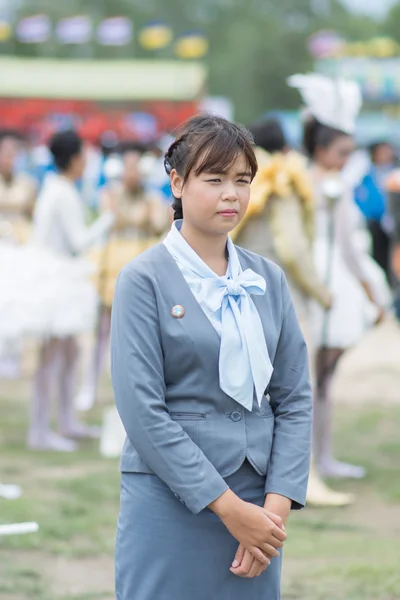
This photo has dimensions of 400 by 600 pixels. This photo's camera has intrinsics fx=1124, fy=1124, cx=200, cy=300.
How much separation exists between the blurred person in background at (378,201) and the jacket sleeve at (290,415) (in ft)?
29.9

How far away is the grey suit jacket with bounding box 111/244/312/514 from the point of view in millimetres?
2385

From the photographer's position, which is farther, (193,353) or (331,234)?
(331,234)

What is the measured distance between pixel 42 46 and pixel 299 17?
16.6m

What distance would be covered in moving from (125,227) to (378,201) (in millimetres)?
4740

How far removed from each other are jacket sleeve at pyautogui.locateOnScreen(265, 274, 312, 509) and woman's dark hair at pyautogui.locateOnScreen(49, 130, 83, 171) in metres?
4.31

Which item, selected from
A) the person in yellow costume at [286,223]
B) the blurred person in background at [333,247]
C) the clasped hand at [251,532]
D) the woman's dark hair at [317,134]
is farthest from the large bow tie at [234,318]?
the woman's dark hair at [317,134]

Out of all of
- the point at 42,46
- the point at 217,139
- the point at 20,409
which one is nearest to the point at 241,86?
the point at 42,46

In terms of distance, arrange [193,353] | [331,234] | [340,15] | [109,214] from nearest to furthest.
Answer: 1. [193,353]
2. [331,234]
3. [109,214]
4. [340,15]

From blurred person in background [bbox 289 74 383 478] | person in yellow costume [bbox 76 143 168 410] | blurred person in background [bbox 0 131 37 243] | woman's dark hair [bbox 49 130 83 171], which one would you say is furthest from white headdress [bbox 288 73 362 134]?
blurred person in background [bbox 0 131 37 243]

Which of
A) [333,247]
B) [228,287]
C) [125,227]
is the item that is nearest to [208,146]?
[228,287]

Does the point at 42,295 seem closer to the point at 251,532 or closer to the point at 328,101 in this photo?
the point at 328,101

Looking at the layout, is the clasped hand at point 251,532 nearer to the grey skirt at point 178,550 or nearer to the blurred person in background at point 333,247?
the grey skirt at point 178,550

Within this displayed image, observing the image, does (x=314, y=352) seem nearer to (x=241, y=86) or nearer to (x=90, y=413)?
(x=90, y=413)

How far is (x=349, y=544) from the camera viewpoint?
4.80 m
